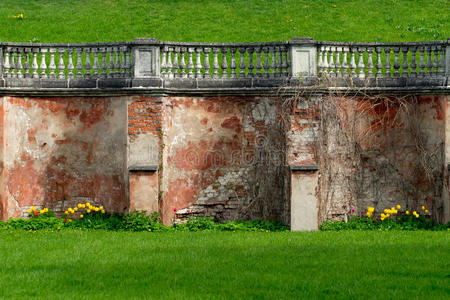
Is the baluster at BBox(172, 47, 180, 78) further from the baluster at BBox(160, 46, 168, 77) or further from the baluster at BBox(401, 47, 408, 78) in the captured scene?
the baluster at BBox(401, 47, 408, 78)

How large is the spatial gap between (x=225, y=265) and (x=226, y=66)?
6.21 m

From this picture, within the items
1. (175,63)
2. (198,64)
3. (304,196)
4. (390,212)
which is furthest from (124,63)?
(390,212)

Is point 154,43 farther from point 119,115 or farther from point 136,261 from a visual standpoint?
point 136,261

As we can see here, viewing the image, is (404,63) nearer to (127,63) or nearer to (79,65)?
(127,63)

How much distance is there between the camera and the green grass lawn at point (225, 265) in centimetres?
919

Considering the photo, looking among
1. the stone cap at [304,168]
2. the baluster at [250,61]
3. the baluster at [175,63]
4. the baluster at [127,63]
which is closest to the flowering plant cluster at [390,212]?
the stone cap at [304,168]

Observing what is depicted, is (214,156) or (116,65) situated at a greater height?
(116,65)

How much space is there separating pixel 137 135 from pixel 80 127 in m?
1.51

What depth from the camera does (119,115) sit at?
620 inches

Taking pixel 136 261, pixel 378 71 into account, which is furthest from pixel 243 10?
pixel 136 261

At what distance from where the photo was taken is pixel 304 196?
15109 millimetres

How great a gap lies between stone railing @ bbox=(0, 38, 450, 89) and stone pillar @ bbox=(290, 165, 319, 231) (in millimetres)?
1986

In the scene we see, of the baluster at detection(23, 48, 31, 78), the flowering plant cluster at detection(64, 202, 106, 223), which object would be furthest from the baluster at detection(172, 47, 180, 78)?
the flowering plant cluster at detection(64, 202, 106, 223)

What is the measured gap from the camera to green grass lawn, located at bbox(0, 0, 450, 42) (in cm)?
3014
